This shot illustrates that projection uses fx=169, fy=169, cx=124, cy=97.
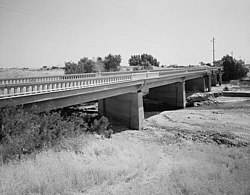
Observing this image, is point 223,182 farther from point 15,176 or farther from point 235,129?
point 235,129

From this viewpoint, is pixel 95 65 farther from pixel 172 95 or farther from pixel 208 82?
pixel 208 82

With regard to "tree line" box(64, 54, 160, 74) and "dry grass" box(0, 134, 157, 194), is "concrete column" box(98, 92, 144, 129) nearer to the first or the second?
"dry grass" box(0, 134, 157, 194)

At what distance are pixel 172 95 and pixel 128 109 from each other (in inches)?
686

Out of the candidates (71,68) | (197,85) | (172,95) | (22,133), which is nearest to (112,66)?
(71,68)

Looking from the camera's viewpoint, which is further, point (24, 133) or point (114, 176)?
point (24, 133)

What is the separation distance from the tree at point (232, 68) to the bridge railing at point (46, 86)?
58.4m

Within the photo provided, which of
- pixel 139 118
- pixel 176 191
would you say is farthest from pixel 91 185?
pixel 139 118

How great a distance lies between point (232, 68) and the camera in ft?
192

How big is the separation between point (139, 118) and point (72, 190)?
46.2 feet

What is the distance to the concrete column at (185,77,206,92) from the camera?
151ft

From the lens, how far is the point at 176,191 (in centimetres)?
561

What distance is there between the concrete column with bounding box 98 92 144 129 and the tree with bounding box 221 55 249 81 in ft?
174

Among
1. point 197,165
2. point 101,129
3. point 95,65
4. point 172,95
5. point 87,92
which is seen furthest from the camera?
point 95,65

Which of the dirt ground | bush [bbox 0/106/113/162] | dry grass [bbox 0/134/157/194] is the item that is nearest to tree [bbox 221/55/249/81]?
the dirt ground
